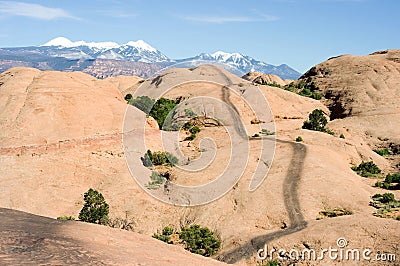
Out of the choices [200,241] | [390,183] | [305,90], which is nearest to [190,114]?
[390,183]

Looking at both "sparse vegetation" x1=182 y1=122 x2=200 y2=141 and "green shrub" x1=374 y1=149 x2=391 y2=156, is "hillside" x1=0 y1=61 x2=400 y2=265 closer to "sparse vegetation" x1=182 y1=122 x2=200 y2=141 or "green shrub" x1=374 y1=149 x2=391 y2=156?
"sparse vegetation" x1=182 y1=122 x2=200 y2=141

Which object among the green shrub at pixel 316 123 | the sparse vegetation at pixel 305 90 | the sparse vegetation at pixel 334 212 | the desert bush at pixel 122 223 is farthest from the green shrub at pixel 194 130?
the sparse vegetation at pixel 305 90

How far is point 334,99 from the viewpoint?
59844mm

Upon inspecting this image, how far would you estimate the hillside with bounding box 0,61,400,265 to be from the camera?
18.0 metres

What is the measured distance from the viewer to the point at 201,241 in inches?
723

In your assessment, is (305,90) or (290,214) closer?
(290,214)

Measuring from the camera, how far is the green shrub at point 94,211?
21719 mm

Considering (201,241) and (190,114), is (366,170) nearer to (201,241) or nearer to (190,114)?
(201,241)

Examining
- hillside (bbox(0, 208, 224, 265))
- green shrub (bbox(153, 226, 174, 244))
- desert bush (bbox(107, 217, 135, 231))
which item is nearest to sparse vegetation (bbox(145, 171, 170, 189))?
desert bush (bbox(107, 217, 135, 231))

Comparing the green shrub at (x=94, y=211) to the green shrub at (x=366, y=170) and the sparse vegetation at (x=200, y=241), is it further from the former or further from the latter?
the green shrub at (x=366, y=170)

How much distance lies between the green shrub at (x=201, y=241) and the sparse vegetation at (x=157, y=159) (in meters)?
12.9

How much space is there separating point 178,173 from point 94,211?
27.1 ft

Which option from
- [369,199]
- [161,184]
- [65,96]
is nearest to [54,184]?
[161,184]

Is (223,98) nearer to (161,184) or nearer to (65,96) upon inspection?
(65,96)
